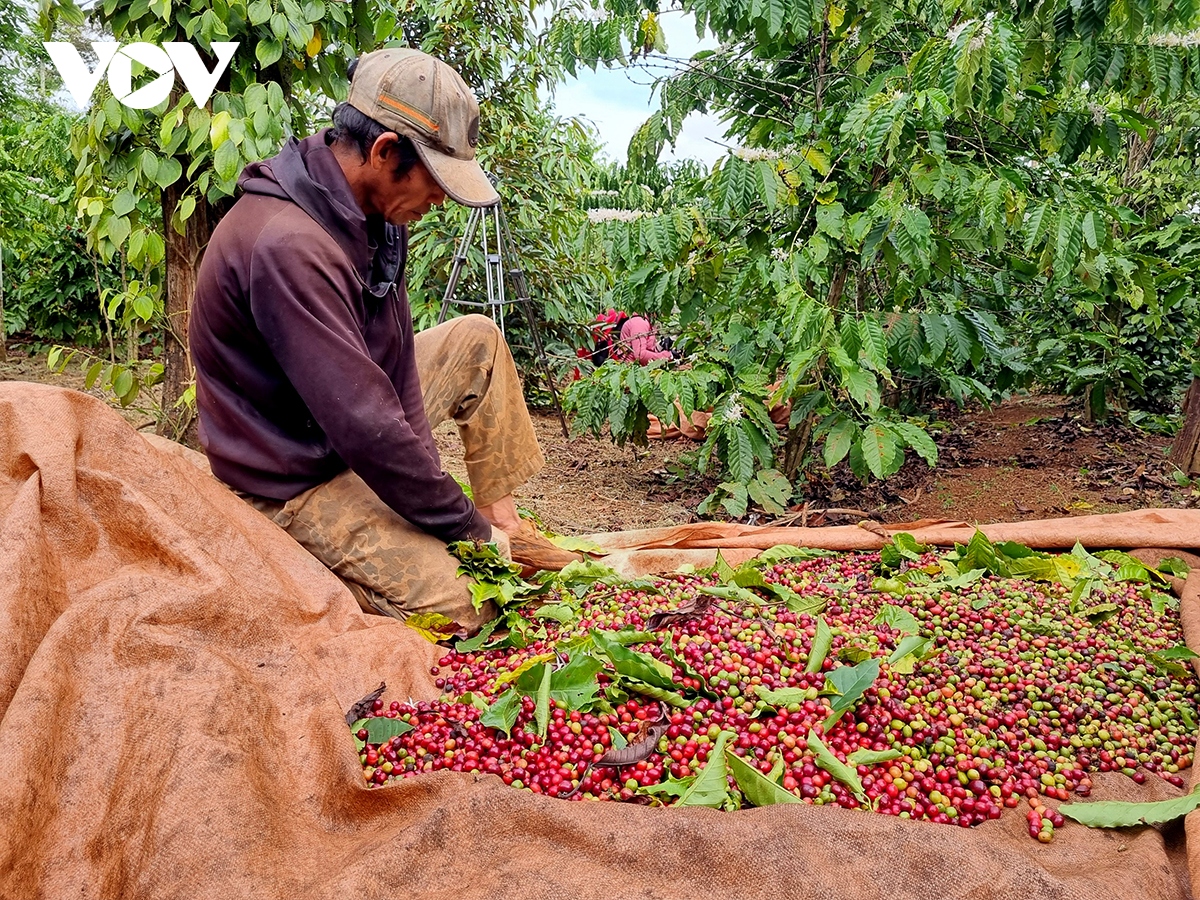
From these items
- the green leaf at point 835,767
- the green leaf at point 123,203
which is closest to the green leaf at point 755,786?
the green leaf at point 835,767

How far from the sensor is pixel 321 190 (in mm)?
2051

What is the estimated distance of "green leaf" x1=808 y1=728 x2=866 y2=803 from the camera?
145 cm

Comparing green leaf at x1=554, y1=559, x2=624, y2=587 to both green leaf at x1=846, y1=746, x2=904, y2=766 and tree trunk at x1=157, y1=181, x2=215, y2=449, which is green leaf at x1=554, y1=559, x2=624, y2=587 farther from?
tree trunk at x1=157, y1=181, x2=215, y2=449

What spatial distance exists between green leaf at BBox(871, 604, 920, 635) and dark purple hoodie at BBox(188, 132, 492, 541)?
97cm

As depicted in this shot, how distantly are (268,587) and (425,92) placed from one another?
43.9 inches

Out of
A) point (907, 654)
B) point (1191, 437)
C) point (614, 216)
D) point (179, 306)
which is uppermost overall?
point (614, 216)

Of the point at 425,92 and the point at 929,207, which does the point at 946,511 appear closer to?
the point at 929,207

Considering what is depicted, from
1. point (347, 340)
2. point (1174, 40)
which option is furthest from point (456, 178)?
point (1174, 40)

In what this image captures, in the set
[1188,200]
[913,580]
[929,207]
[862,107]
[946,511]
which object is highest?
[862,107]

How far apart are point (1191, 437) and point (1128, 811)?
3373 mm

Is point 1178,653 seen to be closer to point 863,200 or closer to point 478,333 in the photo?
point 478,333

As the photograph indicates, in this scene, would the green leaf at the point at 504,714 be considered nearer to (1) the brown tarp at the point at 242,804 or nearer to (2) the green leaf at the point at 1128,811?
(1) the brown tarp at the point at 242,804

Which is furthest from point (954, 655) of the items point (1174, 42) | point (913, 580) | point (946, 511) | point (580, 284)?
point (580, 284)

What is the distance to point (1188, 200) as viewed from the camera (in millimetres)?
5129
